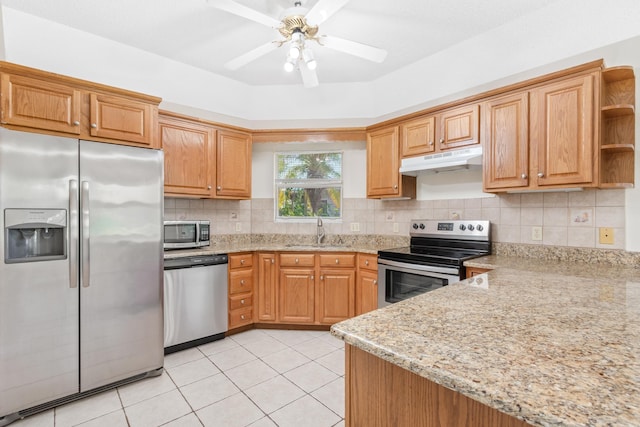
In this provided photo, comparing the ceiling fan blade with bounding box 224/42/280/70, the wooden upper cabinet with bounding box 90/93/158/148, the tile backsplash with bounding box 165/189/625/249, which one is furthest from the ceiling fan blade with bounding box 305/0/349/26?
the tile backsplash with bounding box 165/189/625/249

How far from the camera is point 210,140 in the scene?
315 cm

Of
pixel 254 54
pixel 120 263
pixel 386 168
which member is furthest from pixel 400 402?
pixel 386 168

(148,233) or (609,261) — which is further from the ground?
(148,233)

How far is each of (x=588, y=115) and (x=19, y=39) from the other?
160 inches

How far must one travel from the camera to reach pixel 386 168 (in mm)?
3203

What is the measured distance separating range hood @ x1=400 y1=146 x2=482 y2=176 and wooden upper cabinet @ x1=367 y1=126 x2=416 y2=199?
0.13 metres

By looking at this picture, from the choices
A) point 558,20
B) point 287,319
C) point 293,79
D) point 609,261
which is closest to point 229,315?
point 287,319

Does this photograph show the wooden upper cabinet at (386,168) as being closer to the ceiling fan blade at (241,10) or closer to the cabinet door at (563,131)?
the cabinet door at (563,131)

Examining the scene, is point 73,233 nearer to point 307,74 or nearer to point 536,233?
point 307,74

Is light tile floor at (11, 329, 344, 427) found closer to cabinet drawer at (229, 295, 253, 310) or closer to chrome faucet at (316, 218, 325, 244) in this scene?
cabinet drawer at (229, 295, 253, 310)

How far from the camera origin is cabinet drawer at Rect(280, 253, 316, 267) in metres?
3.19

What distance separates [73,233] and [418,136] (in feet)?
9.31

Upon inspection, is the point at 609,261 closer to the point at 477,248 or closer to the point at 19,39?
the point at 477,248

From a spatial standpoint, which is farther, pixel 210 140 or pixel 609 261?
pixel 210 140
